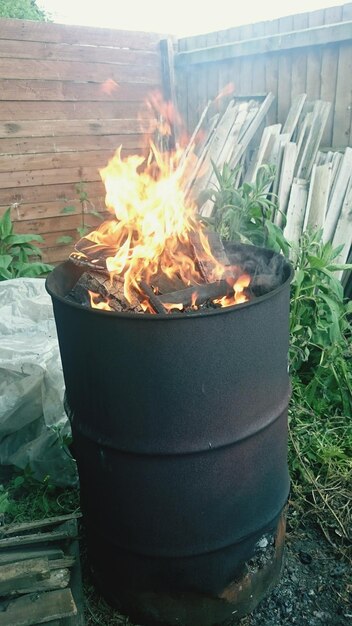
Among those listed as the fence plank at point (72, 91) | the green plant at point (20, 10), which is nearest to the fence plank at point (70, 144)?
the fence plank at point (72, 91)

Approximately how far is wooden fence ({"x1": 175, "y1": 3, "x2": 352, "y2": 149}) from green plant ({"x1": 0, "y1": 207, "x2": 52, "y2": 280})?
6.77 feet

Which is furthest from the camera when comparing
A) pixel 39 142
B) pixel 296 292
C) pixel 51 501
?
pixel 39 142

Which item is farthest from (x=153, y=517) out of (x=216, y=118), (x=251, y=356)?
(x=216, y=118)

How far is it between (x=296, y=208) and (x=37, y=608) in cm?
294

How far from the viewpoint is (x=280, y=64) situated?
418 centimetres

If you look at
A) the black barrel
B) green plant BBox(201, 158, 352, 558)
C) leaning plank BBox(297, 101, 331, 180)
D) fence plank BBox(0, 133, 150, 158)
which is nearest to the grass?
green plant BBox(201, 158, 352, 558)

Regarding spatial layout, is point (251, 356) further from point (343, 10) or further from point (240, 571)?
point (343, 10)

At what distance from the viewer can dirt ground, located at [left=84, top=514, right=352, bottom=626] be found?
1902 millimetres

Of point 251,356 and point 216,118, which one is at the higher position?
point 216,118

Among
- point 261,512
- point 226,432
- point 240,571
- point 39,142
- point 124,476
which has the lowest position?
point 240,571

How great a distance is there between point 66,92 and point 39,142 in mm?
517

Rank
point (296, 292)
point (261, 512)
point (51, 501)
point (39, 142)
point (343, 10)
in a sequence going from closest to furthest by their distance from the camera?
point (261, 512)
point (51, 501)
point (296, 292)
point (343, 10)
point (39, 142)

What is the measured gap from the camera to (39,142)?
15.1ft

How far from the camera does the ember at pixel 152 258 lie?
1.74 m
